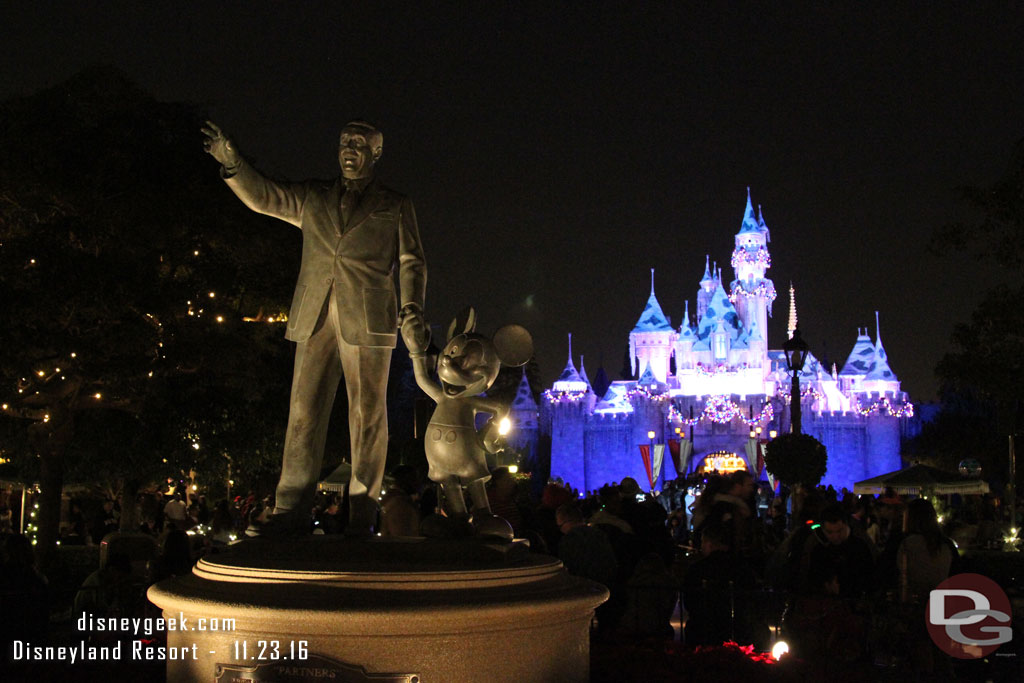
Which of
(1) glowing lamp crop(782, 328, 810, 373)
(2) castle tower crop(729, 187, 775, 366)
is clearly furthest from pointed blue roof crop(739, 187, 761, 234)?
(1) glowing lamp crop(782, 328, 810, 373)

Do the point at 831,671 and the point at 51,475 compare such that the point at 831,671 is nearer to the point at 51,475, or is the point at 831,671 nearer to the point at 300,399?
the point at 300,399

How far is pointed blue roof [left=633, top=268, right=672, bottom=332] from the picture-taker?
65.0m

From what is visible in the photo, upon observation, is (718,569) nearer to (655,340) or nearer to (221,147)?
(221,147)

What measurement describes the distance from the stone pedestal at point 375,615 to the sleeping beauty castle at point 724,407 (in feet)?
161

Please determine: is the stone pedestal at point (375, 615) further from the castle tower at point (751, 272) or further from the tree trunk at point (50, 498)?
the castle tower at point (751, 272)

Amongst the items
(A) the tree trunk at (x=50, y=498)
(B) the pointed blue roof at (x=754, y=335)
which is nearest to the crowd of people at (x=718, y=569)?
(A) the tree trunk at (x=50, y=498)

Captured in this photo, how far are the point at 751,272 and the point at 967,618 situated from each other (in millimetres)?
59081

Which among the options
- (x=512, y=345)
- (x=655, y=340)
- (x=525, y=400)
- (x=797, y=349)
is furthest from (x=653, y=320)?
(x=512, y=345)

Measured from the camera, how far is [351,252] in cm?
566

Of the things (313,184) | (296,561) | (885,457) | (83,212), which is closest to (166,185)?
(83,212)

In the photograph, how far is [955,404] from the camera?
5466 cm

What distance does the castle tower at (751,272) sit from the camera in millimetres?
62500

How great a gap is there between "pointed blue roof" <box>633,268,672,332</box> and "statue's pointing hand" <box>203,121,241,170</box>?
197 feet

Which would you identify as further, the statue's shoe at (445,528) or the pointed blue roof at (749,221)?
the pointed blue roof at (749,221)
